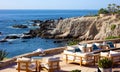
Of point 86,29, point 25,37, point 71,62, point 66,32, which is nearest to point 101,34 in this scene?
point 86,29

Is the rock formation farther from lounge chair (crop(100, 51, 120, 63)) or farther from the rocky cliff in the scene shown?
lounge chair (crop(100, 51, 120, 63))

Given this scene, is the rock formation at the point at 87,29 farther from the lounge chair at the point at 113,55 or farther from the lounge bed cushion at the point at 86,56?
the lounge bed cushion at the point at 86,56

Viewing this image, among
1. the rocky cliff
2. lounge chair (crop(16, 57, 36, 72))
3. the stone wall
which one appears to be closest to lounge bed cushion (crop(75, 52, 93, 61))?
lounge chair (crop(16, 57, 36, 72))

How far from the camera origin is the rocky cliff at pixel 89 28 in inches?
2116

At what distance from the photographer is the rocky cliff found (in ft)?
176

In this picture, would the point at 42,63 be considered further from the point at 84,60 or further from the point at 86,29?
the point at 86,29

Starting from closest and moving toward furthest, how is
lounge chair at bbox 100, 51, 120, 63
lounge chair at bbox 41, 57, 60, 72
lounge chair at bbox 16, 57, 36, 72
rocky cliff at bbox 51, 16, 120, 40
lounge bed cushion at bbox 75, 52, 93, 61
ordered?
lounge chair at bbox 16, 57, 36, 72 → lounge chair at bbox 41, 57, 60, 72 → lounge bed cushion at bbox 75, 52, 93, 61 → lounge chair at bbox 100, 51, 120, 63 → rocky cliff at bbox 51, 16, 120, 40

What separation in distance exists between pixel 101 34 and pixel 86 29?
7.14 metres

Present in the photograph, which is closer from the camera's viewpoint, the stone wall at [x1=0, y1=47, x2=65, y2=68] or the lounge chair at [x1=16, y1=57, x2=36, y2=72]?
the lounge chair at [x1=16, y1=57, x2=36, y2=72]

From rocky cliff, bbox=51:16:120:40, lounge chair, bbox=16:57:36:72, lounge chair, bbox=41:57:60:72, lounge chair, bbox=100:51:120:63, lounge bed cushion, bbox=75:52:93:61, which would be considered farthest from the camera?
rocky cliff, bbox=51:16:120:40

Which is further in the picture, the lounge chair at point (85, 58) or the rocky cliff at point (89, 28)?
the rocky cliff at point (89, 28)

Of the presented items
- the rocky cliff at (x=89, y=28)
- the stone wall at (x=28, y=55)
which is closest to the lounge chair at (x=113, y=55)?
the stone wall at (x=28, y=55)

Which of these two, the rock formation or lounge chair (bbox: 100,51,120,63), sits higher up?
lounge chair (bbox: 100,51,120,63)

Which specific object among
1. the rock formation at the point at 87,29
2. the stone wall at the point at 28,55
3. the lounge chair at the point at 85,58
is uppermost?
the lounge chair at the point at 85,58
